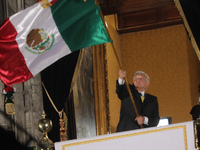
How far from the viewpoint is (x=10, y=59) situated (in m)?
3.68

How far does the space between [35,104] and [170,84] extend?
5.20m

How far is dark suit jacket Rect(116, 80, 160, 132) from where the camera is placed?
4.69m

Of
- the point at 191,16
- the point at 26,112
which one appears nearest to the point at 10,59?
the point at 26,112

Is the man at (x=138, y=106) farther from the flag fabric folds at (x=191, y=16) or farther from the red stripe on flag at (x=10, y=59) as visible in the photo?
the red stripe on flag at (x=10, y=59)

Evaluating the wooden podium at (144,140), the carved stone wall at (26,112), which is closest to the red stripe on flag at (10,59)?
the carved stone wall at (26,112)

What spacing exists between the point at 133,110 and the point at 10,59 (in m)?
2.04

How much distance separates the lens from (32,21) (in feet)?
12.0

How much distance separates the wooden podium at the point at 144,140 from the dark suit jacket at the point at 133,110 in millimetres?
2406

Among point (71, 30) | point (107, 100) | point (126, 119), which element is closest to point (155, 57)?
point (107, 100)

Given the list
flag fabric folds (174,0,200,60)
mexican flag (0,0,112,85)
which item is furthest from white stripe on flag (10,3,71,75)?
flag fabric folds (174,0,200,60)

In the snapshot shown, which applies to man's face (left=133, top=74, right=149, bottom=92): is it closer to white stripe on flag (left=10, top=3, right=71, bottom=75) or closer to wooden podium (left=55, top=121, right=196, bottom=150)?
white stripe on flag (left=10, top=3, right=71, bottom=75)

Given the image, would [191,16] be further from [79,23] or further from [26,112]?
[26,112]

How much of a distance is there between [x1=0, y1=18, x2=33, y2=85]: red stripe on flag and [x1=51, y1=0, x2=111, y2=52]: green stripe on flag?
21.0 inches

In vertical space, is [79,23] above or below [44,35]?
above
